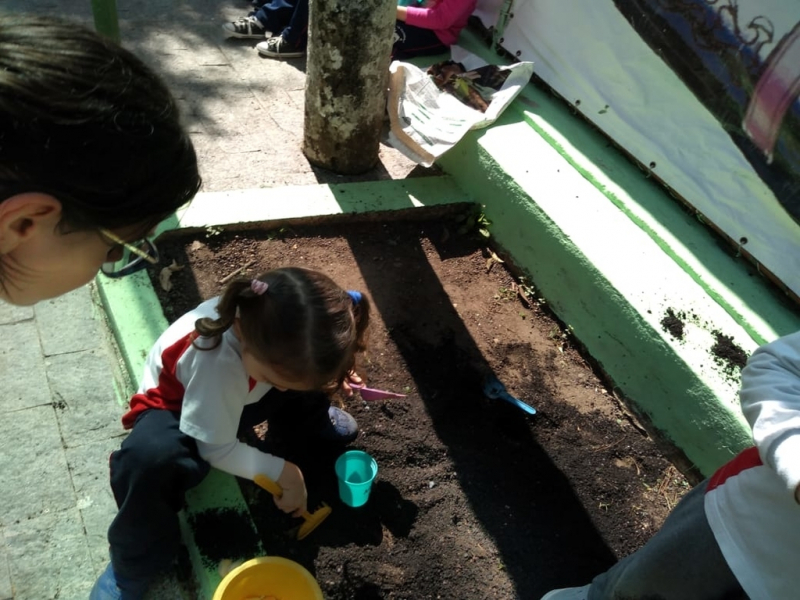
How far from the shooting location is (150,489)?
5.94ft

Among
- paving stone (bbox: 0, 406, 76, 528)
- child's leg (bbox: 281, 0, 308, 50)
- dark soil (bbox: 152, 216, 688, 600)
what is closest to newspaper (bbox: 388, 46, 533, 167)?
dark soil (bbox: 152, 216, 688, 600)

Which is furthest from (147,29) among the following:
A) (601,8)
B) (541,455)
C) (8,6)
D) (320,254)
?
(541,455)

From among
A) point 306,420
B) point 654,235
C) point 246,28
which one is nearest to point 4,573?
point 306,420

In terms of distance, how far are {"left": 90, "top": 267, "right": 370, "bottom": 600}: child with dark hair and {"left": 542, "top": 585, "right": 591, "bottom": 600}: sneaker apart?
2.83ft

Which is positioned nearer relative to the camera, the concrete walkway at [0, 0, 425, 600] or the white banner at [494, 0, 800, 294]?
the concrete walkway at [0, 0, 425, 600]

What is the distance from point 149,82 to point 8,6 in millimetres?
4414

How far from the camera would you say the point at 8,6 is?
455 centimetres

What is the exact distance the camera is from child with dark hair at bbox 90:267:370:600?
1.70 metres

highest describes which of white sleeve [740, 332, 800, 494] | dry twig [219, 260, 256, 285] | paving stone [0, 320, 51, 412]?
white sleeve [740, 332, 800, 494]

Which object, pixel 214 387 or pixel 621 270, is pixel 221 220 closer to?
pixel 214 387

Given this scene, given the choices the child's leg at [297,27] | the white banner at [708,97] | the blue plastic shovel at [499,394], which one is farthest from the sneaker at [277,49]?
the blue plastic shovel at [499,394]

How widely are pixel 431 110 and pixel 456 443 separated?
2010 millimetres

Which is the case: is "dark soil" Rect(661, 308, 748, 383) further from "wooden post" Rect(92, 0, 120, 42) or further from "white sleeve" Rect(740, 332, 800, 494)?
"wooden post" Rect(92, 0, 120, 42)

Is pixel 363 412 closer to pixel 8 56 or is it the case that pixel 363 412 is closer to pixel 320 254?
pixel 320 254
